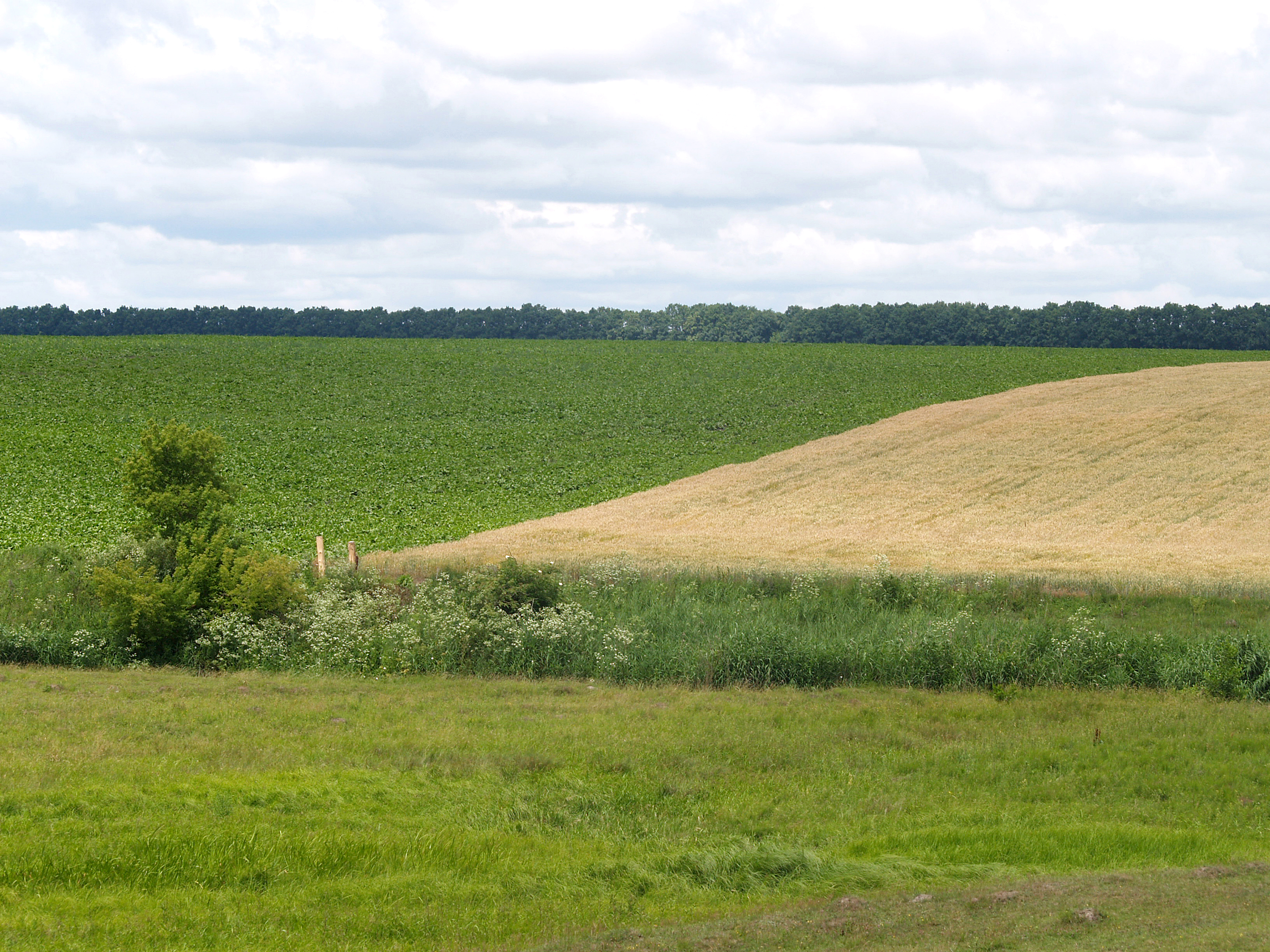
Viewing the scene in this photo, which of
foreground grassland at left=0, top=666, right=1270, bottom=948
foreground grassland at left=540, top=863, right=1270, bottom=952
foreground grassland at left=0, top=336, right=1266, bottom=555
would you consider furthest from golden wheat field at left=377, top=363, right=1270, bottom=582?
foreground grassland at left=540, top=863, right=1270, bottom=952

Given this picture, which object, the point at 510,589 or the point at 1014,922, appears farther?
the point at 510,589

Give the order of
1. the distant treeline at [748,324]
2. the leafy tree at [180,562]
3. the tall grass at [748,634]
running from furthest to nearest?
→ the distant treeline at [748,324]
the leafy tree at [180,562]
the tall grass at [748,634]

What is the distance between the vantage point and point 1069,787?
483 inches

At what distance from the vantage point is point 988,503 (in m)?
37.8

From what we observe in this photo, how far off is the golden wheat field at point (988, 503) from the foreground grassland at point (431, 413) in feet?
13.0

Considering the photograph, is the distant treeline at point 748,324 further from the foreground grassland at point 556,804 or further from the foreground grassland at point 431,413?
the foreground grassland at point 556,804

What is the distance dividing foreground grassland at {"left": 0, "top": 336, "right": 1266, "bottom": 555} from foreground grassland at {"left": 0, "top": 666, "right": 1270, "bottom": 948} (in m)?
19.8

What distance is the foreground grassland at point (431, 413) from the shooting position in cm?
3897

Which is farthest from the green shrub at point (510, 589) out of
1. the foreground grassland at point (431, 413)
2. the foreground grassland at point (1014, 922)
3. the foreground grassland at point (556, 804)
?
the foreground grassland at point (1014, 922)

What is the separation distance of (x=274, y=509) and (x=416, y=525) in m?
5.30

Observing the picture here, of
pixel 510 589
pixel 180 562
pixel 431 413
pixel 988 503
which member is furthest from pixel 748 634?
pixel 431 413

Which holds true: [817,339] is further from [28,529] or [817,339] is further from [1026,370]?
[28,529]

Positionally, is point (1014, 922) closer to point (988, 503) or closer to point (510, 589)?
point (510, 589)

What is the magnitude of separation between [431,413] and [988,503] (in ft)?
104
